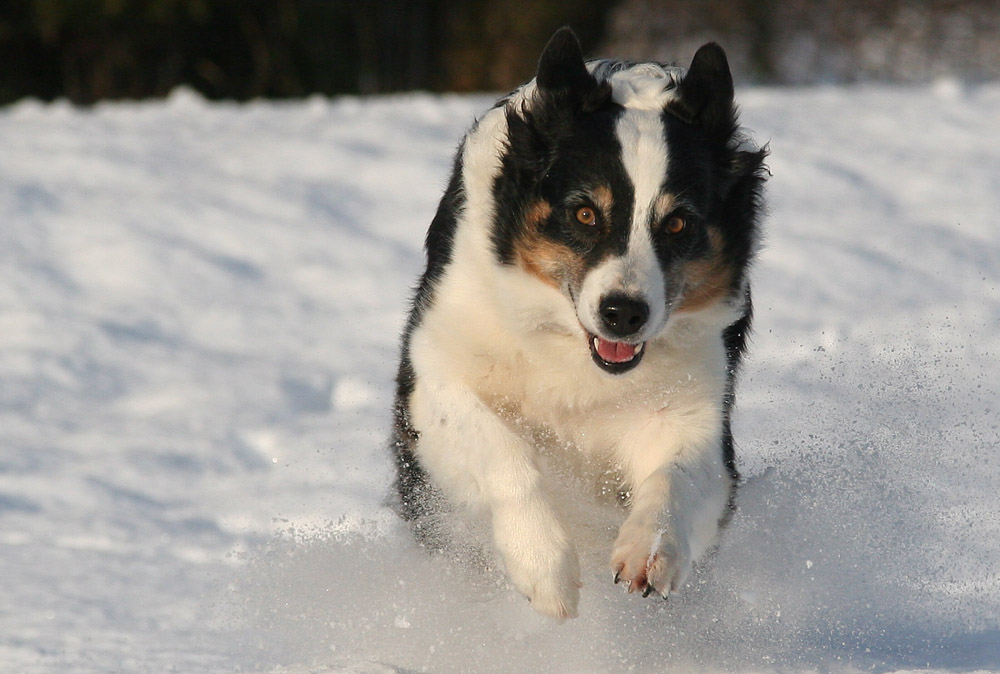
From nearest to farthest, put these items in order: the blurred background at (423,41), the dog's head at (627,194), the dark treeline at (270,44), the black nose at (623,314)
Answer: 1. the black nose at (623,314)
2. the dog's head at (627,194)
3. the blurred background at (423,41)
4. the dark treeline at (270,44)

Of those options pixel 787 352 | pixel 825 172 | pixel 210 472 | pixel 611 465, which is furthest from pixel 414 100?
pixel 611 465

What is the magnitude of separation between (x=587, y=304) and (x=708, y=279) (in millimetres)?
481

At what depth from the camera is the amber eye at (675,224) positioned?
3.74 meters

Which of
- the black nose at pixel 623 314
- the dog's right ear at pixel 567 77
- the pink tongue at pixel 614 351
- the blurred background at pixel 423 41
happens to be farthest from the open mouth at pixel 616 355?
the blurred background at pixel 423 41

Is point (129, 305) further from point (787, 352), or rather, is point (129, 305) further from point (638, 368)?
point (638, 368)

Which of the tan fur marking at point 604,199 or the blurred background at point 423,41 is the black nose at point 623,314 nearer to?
the tan fur marking at point 604,199

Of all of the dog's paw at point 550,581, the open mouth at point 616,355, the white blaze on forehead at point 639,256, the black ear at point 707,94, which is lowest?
the dog's paw at point 550,581

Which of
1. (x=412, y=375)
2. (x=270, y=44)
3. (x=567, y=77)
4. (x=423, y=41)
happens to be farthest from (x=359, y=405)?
(x=423, y=41)

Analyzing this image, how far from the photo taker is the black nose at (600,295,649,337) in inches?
140

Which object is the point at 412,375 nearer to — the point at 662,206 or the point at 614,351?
the point at 614,351

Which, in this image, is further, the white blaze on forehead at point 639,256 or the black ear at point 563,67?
the black ear at point 563,67

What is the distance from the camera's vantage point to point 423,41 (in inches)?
577

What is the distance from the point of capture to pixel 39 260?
8.23 m

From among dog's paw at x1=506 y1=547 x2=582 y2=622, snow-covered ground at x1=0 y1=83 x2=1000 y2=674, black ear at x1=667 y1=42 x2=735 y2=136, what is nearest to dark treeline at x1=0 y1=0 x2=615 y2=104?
snow-covered ground at x1=0 y1=83 x2=1000 y2=674
